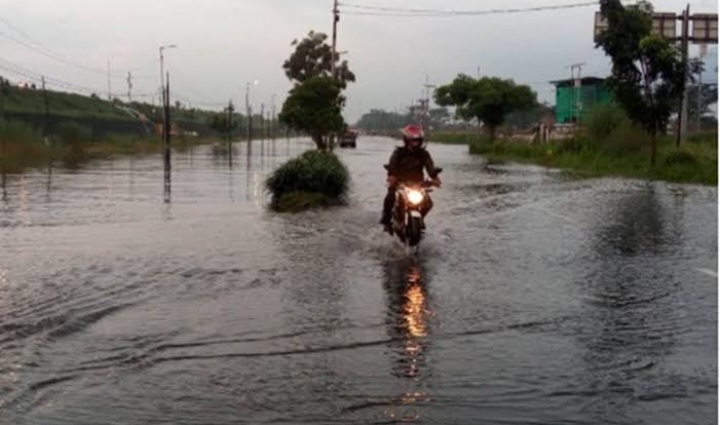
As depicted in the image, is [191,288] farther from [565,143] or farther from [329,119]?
[565,143]

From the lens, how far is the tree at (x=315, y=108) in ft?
118

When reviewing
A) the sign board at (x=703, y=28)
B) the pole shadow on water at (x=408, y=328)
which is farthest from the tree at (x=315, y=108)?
the pole shadow on water at (x=408, y=328)

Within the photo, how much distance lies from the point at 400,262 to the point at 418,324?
137 inches

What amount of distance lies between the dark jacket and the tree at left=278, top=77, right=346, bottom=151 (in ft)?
77.6

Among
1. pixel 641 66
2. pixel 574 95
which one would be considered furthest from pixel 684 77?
pixel 574 95

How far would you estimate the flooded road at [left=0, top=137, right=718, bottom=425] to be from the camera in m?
5.14

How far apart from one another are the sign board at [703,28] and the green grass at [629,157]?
17.6 ft

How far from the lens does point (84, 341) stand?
655cm

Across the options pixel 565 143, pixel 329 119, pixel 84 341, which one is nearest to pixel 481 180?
pixel 329 119

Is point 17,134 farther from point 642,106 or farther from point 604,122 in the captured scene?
point 642,106

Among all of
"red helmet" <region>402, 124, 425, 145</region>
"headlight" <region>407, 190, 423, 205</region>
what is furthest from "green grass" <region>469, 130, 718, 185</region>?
"headlight" <region>407, 190, 423, 205</region>

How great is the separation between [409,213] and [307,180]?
24.9 ft

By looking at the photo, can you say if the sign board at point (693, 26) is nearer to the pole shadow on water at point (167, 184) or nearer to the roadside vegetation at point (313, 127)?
the roadside vegetation at point (313, 127)

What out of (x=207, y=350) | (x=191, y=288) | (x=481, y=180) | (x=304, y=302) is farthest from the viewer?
(x=481, y=180)
